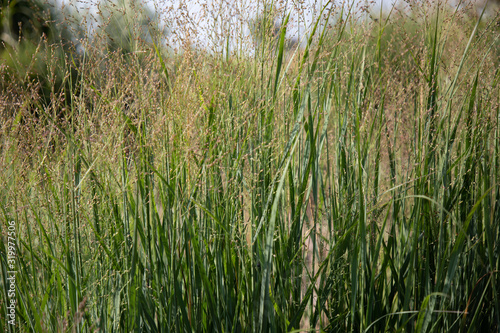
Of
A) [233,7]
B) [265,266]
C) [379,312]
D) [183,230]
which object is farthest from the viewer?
[233,7]

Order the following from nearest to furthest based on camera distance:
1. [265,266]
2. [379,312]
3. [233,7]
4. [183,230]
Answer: [265,266] → [183,230] → [379,312] → [233,7]

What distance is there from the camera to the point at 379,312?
1.29m

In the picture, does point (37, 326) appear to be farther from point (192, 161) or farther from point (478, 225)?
point (478, 225)

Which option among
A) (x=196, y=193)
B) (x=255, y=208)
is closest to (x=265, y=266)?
(x=255, y=208)

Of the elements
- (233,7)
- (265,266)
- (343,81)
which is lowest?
(265,266)

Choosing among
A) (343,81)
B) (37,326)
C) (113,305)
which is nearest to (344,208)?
(343,81)

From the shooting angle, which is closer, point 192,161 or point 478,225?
point 192,161

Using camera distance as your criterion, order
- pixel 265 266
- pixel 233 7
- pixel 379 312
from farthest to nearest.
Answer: pixel 233 7, pixel 379 312, pixel 265 266

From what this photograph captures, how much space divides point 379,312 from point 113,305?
90cm

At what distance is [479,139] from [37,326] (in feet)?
5.34

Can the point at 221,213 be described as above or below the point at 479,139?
below

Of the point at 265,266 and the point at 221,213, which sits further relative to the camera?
the point at 221,213

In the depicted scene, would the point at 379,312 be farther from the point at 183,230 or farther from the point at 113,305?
the point at 113,305

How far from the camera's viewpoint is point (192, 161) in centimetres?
118
